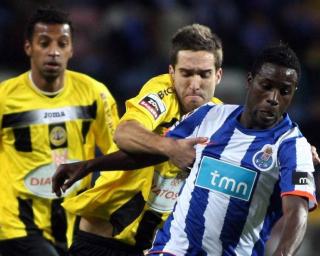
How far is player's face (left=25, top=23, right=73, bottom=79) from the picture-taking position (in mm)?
6844

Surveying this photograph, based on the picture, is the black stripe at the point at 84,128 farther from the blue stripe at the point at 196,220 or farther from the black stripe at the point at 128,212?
the blue stripe at the point at 196,220

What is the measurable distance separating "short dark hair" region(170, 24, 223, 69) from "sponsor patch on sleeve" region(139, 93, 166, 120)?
0.46 metres

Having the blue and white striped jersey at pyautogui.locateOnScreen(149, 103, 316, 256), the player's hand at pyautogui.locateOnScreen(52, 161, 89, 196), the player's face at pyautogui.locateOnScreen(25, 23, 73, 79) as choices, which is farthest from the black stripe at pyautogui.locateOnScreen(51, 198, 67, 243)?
the blue and white striped jersey at pyautogui.locateOnScreen(149, 103, 316, 256)

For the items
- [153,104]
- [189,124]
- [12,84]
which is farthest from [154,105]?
[12,84]

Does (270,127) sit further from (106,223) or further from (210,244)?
(106,223)

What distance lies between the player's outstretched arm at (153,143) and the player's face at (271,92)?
0.32 metres

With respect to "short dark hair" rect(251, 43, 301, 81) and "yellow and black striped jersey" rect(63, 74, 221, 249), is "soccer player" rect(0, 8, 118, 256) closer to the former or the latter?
"yellow and black striped jersey" rect(63, 74, 221, 249)

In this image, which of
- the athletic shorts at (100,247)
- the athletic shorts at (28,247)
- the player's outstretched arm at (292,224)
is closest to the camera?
the player's outstretched arm at (292,224)

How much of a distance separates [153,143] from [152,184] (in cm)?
93

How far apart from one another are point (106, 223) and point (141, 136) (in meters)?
1.14

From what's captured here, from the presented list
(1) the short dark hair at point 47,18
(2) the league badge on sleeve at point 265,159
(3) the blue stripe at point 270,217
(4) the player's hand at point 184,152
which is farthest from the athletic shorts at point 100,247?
(1) the short dark hair at point 47,18

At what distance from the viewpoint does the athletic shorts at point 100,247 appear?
5.70 meters

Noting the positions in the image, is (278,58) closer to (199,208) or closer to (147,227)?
(199,208)

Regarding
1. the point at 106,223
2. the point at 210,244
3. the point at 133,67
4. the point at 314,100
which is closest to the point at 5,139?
the point at 106,223
